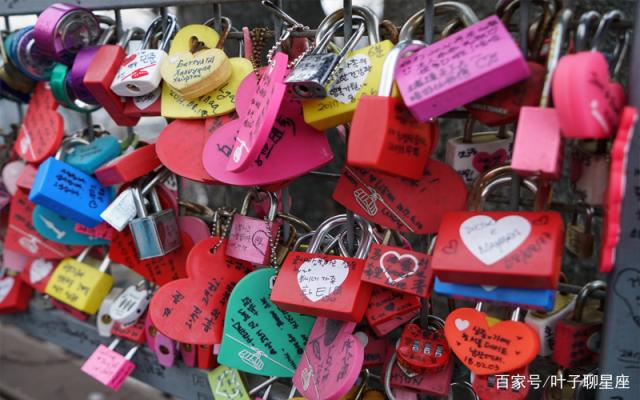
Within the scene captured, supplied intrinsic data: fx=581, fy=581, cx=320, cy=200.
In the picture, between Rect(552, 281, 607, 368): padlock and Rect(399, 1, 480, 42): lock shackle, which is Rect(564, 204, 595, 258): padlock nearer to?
Rect(552, 281, 607, 368): padlock

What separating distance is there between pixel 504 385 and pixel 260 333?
0.29m

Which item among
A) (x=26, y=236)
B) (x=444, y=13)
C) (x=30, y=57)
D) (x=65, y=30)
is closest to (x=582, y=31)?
(x=444, y=13)

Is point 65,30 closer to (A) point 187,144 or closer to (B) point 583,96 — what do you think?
(A) point 187,144

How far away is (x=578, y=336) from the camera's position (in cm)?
60

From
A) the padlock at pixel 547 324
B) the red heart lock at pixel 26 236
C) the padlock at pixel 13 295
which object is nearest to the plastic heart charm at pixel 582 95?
the padlock at pixel 547 324

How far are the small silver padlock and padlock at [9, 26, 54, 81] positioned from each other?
51 centimetres

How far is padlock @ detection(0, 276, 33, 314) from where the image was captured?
3.83ft

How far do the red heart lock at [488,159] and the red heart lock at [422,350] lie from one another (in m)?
0.19

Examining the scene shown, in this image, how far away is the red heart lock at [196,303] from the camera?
73 centimetres

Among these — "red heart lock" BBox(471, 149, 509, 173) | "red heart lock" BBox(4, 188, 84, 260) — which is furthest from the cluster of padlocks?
"red heart lock" BBox(4, 188, 84, 260)

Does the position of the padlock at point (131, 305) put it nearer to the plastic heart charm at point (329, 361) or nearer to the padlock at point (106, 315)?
the padlock at point (106, 315)

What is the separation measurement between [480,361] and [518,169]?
21cm

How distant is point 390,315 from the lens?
24.8 inches

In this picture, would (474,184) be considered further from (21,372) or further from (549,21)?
(21,372)
